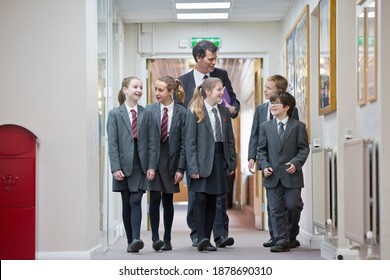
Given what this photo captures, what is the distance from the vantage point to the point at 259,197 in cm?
825

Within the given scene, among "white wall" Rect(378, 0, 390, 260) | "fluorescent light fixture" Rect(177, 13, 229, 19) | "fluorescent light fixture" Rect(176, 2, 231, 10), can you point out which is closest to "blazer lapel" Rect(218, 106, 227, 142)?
"white wall" Rect(378, 0, 390, 260)

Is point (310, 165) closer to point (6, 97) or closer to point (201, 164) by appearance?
point (201, 164)

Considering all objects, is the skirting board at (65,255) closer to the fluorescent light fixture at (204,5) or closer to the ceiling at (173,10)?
the ceiling at (173,10)

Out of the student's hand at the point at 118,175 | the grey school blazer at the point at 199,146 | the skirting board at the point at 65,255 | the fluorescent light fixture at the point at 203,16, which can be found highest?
the fluorescent light fixture at the point at 203,16

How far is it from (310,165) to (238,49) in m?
2.18

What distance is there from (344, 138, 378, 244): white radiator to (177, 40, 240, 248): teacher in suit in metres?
1.24

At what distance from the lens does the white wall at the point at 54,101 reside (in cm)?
461

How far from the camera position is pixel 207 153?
4.91 metres

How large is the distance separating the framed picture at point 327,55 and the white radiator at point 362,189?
3.06 feet

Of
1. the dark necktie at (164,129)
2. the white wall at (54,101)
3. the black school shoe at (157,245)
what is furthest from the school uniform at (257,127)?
the white wall at (54,101)

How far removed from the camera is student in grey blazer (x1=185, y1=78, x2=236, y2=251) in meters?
4.90

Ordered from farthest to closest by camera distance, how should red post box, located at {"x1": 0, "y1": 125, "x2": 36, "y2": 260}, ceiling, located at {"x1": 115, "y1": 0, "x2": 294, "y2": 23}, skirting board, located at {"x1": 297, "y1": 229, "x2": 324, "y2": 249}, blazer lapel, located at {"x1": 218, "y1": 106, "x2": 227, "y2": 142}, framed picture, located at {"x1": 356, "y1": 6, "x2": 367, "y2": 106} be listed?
1. ceiling, located at {"x1": 115, "y1": 0, "x2": 294, "y2": 23}
2. skirting board, located at {"x1": 297, "y1": 229, "x2": 324, "y2": 249}
3. blazer lapel, located at {"x1": 218, "y1": 106, "x2": 227, "y2": 142}
4. red post box, located at {"x1": 0, "y1": 125, "x2": 36, "y2": 260}
5. framed picture, located at {"x1": 356, "y1": 6, "x2": 367, "y2": 106}

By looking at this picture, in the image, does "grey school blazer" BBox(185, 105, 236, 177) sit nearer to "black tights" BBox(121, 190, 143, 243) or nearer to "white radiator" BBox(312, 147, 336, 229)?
"black tights" BBox(121, 190, 143, 243)
